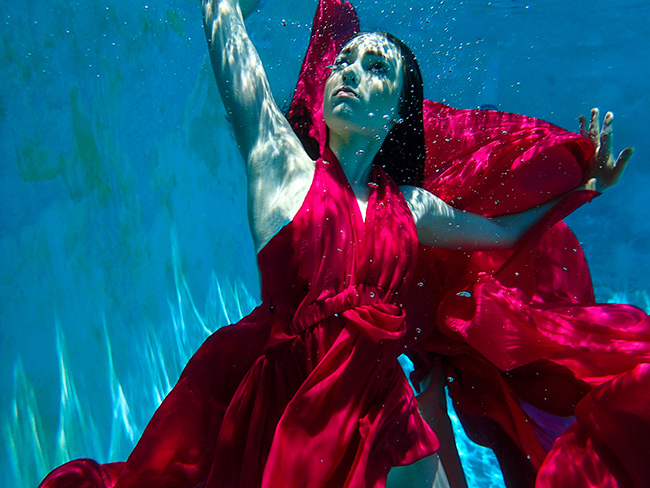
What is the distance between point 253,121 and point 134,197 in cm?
201

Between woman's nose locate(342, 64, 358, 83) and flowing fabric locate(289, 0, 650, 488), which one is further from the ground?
woman's nose locate(342, 64, 358, 83)

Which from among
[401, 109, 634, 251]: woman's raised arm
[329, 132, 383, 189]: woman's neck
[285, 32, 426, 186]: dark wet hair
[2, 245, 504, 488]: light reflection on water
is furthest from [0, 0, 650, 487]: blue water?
[401, 109, 634, 251]: woman's raised arm

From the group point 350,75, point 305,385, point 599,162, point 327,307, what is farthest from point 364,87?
point 599,162

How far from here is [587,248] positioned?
21.5 feet

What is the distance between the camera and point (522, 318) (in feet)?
5.90

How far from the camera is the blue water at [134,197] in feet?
6.71

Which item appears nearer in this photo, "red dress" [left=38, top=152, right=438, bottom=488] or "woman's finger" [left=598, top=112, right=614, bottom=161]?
"red dress" [left=38, top=152, right=438, bottom=488]

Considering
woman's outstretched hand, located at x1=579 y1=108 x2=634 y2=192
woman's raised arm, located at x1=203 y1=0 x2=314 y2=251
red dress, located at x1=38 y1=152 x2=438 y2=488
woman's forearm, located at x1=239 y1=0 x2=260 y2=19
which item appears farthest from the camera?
woman's outstretched hand, located at x1=579 y1=108 x2=634 y2=192

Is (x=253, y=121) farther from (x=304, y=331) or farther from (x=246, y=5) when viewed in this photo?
(x=304, y=331)

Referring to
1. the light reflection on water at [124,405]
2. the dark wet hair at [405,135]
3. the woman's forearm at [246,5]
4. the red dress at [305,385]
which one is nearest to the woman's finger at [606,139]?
the dark wet hair at [405,135]

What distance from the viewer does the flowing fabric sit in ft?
4.59

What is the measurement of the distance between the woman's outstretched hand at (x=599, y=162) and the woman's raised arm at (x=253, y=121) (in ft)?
4.41

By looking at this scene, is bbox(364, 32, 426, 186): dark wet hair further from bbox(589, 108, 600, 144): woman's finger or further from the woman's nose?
bbox(589, 108, 600, 144): woman's finger

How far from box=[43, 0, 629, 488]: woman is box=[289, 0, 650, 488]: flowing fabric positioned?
451 millimetres
